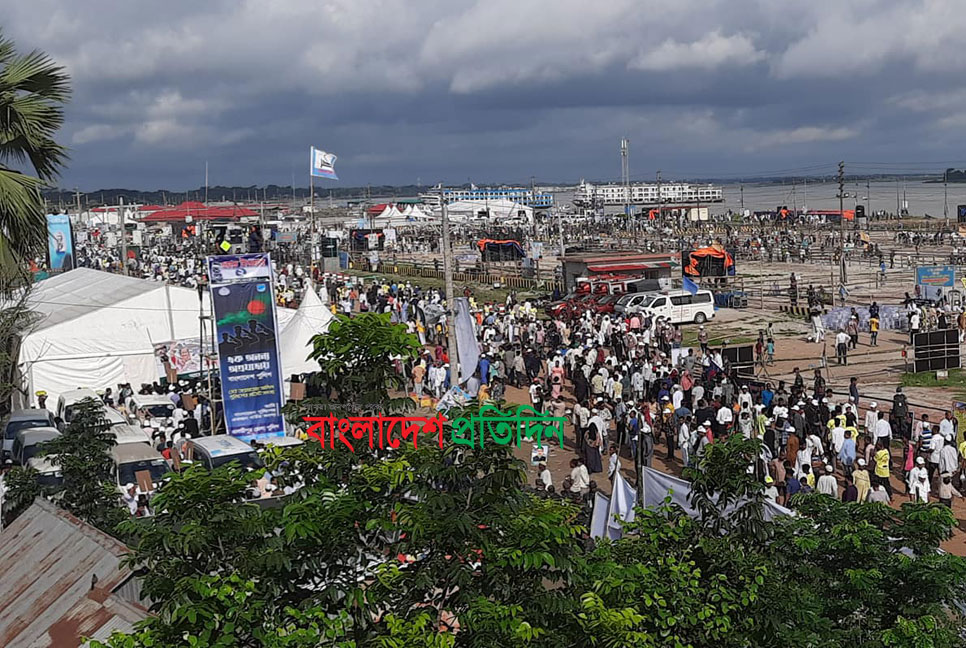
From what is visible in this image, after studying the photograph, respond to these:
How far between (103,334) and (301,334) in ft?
17.5

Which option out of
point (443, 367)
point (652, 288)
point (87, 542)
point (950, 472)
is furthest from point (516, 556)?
point (652, 288)

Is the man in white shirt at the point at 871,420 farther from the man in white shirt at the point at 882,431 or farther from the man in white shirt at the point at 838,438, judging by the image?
the man in white shirt at the point at 838,438

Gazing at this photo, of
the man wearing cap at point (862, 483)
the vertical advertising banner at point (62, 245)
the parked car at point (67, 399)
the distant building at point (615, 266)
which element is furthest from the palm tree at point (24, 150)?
the vertical advertising banner at point (62, 245)

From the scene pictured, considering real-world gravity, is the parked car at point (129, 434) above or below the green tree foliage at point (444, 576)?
below

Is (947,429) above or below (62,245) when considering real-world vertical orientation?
below

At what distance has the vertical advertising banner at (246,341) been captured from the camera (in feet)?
67.3

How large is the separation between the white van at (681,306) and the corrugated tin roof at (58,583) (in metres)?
26.7

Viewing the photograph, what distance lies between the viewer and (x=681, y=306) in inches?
1421

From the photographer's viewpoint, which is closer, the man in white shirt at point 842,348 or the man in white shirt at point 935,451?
the man in white shirt at point 935,451

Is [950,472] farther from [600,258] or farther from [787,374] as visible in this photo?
[600,258]

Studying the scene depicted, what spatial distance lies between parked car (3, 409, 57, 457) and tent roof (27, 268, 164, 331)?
3.44m

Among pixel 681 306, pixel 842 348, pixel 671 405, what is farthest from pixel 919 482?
pixel 681 306

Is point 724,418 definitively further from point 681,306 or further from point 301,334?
point 681,306

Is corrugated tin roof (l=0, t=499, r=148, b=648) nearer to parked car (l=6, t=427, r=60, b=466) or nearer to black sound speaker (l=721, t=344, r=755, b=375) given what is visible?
parked car (l=6, t=427, r=60, b=466)
